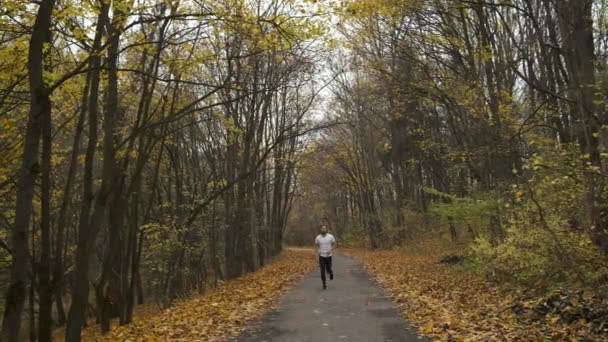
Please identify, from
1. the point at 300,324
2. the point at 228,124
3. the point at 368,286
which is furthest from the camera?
the point at 228,124

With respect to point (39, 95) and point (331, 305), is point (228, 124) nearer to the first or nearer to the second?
point (331, 305)

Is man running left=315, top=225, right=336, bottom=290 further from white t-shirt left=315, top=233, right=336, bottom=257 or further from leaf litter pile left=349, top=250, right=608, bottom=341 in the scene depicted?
leaf litter pile left=349, top=250, right=608, bottom=341

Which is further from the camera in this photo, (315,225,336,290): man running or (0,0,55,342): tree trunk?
(315,225,336,290): man running

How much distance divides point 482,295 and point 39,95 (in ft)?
30.8

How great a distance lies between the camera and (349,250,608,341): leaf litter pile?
7203mm

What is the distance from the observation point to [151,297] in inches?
1224

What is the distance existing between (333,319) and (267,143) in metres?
19.3

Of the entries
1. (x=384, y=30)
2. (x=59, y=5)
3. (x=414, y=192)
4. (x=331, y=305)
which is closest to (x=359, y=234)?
(x=414, y=192)

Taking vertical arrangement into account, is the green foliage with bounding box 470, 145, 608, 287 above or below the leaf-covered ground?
above

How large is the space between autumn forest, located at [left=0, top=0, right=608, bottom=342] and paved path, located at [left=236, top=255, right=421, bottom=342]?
0.54 metres

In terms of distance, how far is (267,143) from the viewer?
2856 centimetres

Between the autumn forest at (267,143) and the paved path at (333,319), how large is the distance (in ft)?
1.76

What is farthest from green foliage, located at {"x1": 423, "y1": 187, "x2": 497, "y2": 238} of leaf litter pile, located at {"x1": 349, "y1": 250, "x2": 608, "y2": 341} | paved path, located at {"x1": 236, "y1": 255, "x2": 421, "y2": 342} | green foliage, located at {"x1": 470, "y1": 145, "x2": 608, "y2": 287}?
paved path, located at {"x1": 236, "y1": 255, "x2": 421, "y2": 342}

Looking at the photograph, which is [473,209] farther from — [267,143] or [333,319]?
[267,143]
